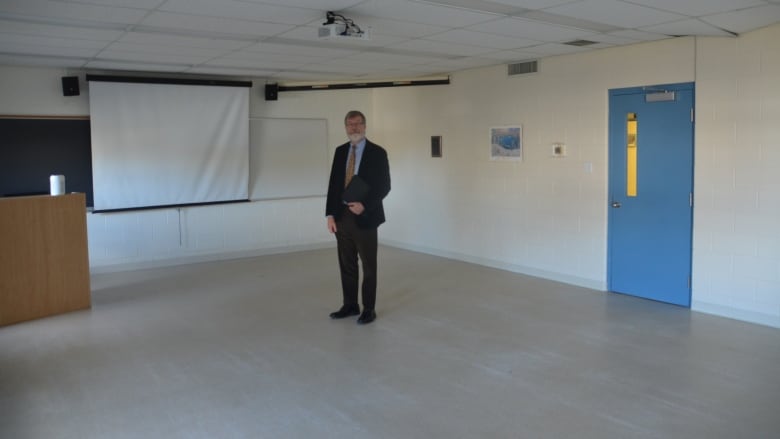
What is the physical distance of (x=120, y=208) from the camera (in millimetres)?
7812

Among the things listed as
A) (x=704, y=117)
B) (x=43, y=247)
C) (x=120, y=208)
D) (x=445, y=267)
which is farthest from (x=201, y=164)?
(x=704, y=117)

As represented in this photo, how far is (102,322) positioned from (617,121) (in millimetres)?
5342

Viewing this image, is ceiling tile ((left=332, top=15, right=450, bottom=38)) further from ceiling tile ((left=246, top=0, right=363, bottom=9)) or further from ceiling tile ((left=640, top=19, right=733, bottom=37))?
ceiling tile ((left=640, top=19, right=733, bottom=37))

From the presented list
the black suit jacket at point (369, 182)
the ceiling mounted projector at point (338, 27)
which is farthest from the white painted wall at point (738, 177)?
the ceiling mounted projector at point (338, 27)

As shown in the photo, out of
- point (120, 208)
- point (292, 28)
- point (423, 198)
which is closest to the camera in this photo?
point (292, 28)

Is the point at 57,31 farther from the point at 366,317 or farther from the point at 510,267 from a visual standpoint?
the point at 510,267

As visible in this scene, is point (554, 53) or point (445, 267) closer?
point (554, 53)

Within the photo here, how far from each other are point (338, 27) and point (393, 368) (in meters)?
2.51

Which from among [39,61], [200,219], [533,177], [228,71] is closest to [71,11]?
[39,61]

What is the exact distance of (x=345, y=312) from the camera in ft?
18.3

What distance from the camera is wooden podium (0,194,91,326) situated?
5520 millimetres

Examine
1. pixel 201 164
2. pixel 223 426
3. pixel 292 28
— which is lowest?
pixel 223 426

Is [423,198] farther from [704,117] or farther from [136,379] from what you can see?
[136,379]

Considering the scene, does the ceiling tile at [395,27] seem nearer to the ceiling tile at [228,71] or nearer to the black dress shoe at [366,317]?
the black dress shoe at [366,317]
